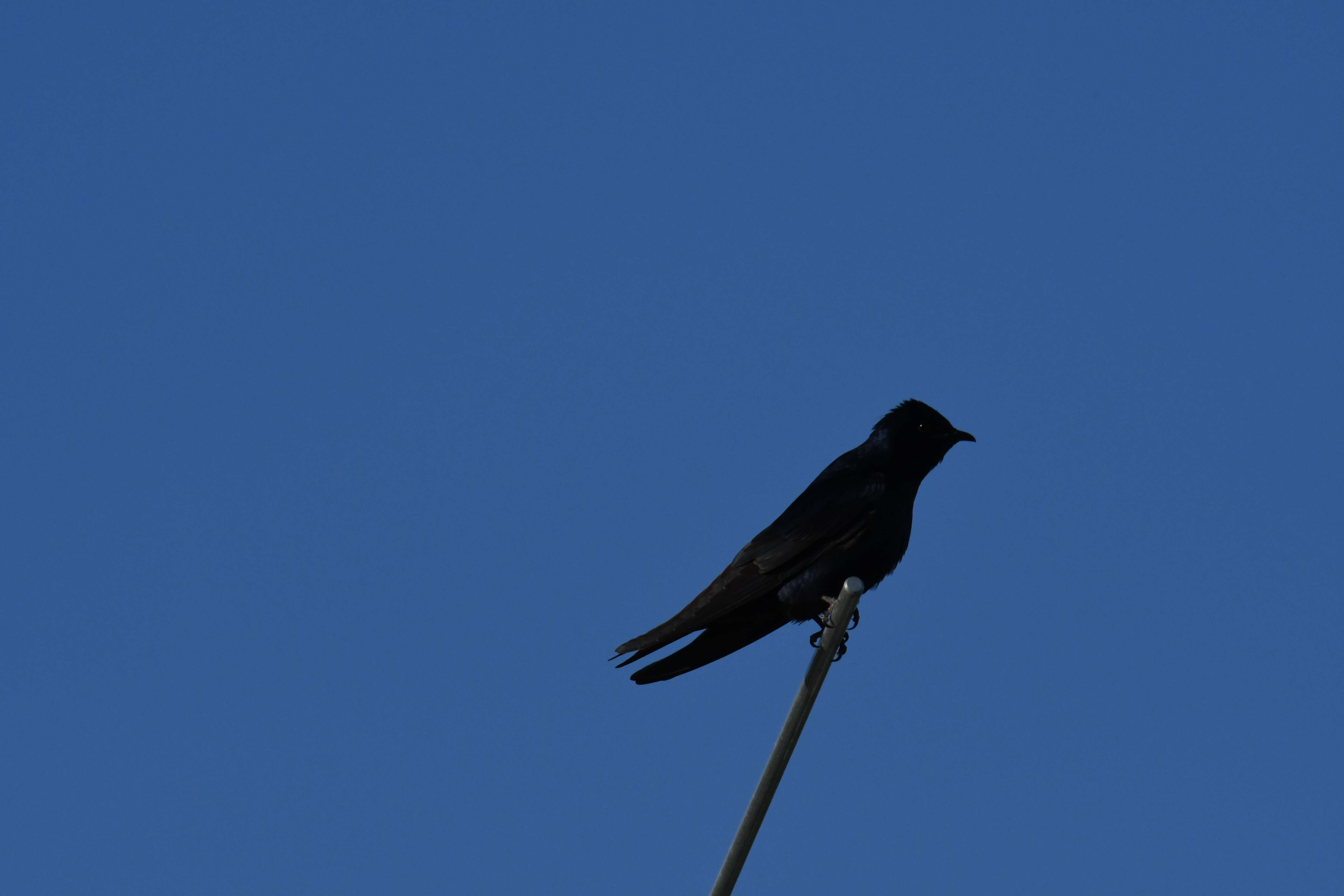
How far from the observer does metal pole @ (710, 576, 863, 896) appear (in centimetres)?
573

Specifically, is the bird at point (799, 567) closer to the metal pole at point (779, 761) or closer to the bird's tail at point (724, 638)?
the bird's tail at point (724, 638)

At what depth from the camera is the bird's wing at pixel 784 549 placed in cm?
799

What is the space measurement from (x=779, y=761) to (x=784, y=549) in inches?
106

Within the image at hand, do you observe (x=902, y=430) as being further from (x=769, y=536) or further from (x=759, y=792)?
(x=759, y=792)

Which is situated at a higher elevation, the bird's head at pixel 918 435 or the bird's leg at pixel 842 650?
the bird's head at pixel 918 435

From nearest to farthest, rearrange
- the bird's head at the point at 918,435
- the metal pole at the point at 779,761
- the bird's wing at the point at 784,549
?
1. the metal pole at the point at 779,761
2. the bird's wing at the point at 784,549
3. the bird's head at the point at 918,435

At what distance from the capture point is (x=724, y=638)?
8.30 m

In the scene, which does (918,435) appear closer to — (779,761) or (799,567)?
(799,567)

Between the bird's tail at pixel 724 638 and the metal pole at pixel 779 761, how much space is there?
2.19 m

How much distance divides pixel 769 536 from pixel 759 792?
3.02m

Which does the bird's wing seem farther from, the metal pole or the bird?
the metal pole

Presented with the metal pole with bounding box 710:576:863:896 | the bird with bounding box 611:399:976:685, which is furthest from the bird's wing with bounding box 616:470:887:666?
the metal pole with bounding box 710:576:863:896

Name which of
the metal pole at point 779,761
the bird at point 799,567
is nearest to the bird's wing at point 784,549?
the bird at point 799,567

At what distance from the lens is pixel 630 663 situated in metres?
7.87
